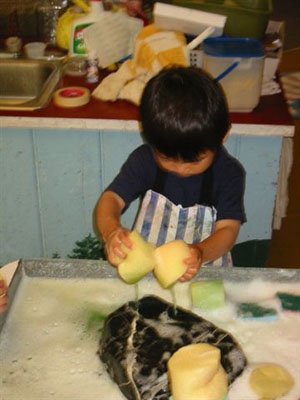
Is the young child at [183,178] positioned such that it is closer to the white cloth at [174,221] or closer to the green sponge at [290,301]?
the white cloth at [174,221]

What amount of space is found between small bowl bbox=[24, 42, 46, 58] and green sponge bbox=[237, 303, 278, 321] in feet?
5.30

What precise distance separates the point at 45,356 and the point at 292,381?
449 millimetres

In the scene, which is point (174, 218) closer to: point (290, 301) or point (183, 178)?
point (183, 178)

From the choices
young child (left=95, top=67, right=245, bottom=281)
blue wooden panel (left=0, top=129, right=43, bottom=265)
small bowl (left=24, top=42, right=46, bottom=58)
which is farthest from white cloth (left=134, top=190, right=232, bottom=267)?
small bowl (left=24, top=42, right=46, bottom=58)

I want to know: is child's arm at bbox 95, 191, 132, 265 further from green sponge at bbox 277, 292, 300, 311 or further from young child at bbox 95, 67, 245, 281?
green sponge at bbox 277, 292, 300, 311

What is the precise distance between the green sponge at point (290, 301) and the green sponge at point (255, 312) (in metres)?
0.03

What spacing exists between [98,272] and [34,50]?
1.45m

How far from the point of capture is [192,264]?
3.67ft

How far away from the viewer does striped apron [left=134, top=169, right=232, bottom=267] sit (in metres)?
1.51

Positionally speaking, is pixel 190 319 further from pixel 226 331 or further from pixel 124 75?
pixel 124 75

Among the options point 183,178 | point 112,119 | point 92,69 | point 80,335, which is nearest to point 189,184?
point 183,178

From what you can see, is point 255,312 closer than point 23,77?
Yes

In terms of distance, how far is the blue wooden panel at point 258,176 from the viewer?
6.20ft

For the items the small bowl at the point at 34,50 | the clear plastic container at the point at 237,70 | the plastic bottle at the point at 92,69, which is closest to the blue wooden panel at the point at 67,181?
the clear plastic container at the point at 237,70
